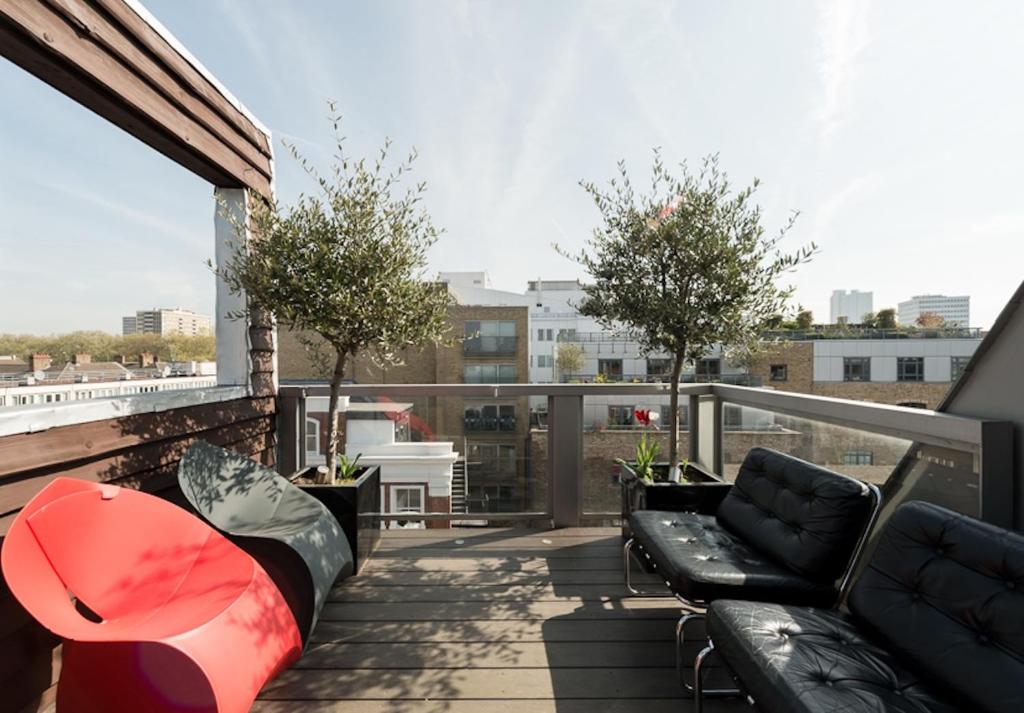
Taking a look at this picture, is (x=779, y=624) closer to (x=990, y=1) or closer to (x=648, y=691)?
(x=648, y=691)

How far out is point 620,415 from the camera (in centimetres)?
379

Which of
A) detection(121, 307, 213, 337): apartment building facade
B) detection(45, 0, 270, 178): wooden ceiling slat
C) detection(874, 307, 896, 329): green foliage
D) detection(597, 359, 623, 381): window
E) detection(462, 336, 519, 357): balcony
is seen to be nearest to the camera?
detection(45, 0, 270, 178): wooden ceiling slat

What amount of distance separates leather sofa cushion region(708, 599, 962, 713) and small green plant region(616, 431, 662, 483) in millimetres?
1638

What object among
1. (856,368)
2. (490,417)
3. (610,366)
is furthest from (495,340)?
(490,417)

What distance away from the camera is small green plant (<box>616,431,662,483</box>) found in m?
3.35

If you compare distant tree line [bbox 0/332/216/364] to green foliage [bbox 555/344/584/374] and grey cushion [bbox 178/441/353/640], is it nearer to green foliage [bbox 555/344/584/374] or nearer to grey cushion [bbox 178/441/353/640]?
grey cushion [bbox 178/441/353/640]

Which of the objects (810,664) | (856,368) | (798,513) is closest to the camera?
(810,664)

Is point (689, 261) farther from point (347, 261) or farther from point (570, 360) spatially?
point (570, 360)

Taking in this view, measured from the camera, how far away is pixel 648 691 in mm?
1868

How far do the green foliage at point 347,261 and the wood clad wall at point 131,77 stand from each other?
1.39 feet

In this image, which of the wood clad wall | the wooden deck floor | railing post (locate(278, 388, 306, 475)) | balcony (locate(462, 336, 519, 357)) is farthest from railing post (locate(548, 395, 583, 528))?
balcony (locate(462, 336, 519, 357))

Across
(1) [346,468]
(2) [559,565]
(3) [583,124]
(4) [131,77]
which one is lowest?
(2) [559,565]

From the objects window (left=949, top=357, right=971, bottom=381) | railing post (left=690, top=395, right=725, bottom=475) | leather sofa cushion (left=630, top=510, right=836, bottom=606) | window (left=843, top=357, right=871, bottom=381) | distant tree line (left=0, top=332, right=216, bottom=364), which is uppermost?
distant tree line (left=0, top=332, right=216, bottom=364)

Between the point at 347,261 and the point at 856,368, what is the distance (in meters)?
7.66
